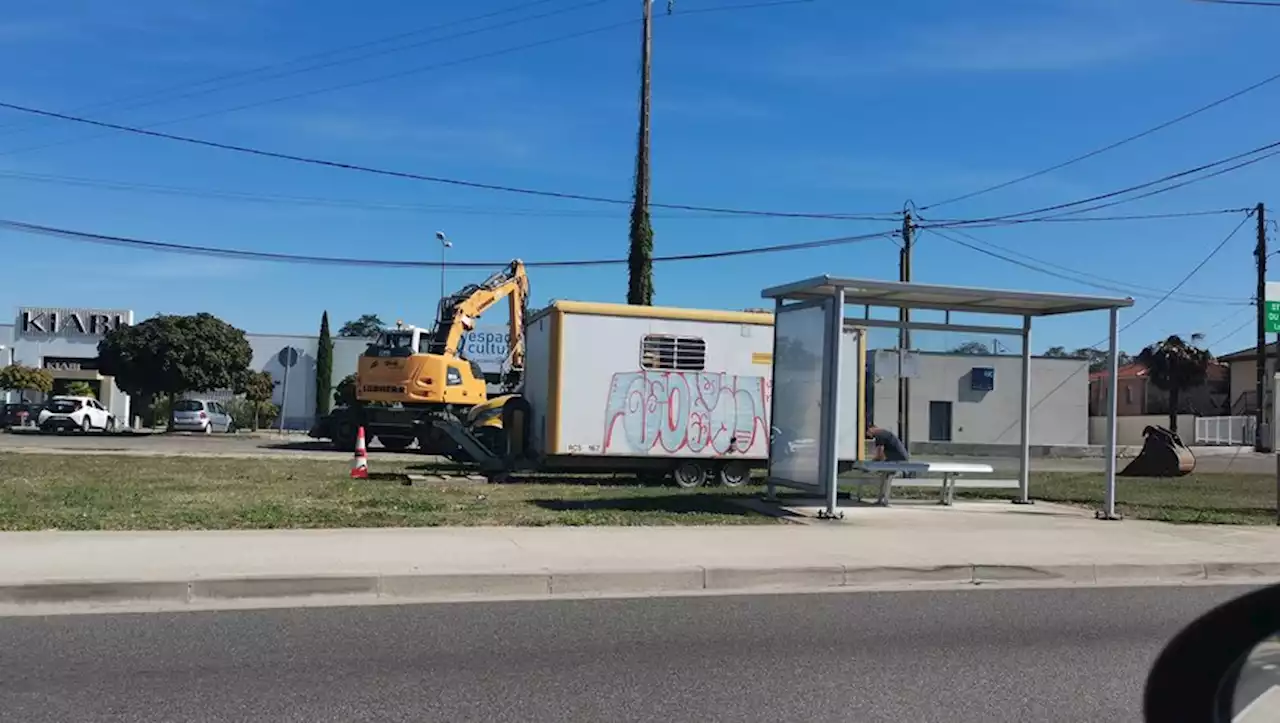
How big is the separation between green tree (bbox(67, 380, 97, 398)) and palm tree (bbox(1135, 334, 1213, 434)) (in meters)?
50.5

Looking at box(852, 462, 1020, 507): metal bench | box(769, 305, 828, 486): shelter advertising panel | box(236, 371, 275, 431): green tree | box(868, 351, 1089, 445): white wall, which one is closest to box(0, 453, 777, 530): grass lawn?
box(769, 305, 828, 486): shelter advertising panel

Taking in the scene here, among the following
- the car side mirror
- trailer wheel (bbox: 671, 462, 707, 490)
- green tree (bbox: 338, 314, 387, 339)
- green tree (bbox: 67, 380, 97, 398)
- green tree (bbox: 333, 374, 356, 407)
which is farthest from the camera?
green tree (bbox: 338, 314, 387, 339)

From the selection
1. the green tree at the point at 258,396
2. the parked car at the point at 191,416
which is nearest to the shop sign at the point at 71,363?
the green tree at the point at 258,396

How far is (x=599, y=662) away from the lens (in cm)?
645

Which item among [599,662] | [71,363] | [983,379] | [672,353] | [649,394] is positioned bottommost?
[599,662]

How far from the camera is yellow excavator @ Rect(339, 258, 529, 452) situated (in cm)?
2762

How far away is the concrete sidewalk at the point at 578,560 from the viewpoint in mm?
8227

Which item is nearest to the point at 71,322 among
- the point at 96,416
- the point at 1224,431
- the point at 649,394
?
the point at 96,416

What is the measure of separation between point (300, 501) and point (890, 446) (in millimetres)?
8330

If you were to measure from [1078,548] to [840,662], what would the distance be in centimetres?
553

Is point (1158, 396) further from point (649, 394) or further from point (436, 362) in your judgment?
point (649, 394)

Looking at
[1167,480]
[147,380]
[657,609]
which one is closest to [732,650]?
[657,609]

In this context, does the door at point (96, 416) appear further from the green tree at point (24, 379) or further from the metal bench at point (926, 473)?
the metal bench at point (926, 473)

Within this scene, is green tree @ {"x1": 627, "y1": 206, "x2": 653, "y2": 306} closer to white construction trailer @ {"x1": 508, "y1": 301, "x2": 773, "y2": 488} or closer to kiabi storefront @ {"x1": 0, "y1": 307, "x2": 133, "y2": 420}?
white construction trailer @ {"x1": 508, "y1": 301, "x2": 773, "y2": 488}
